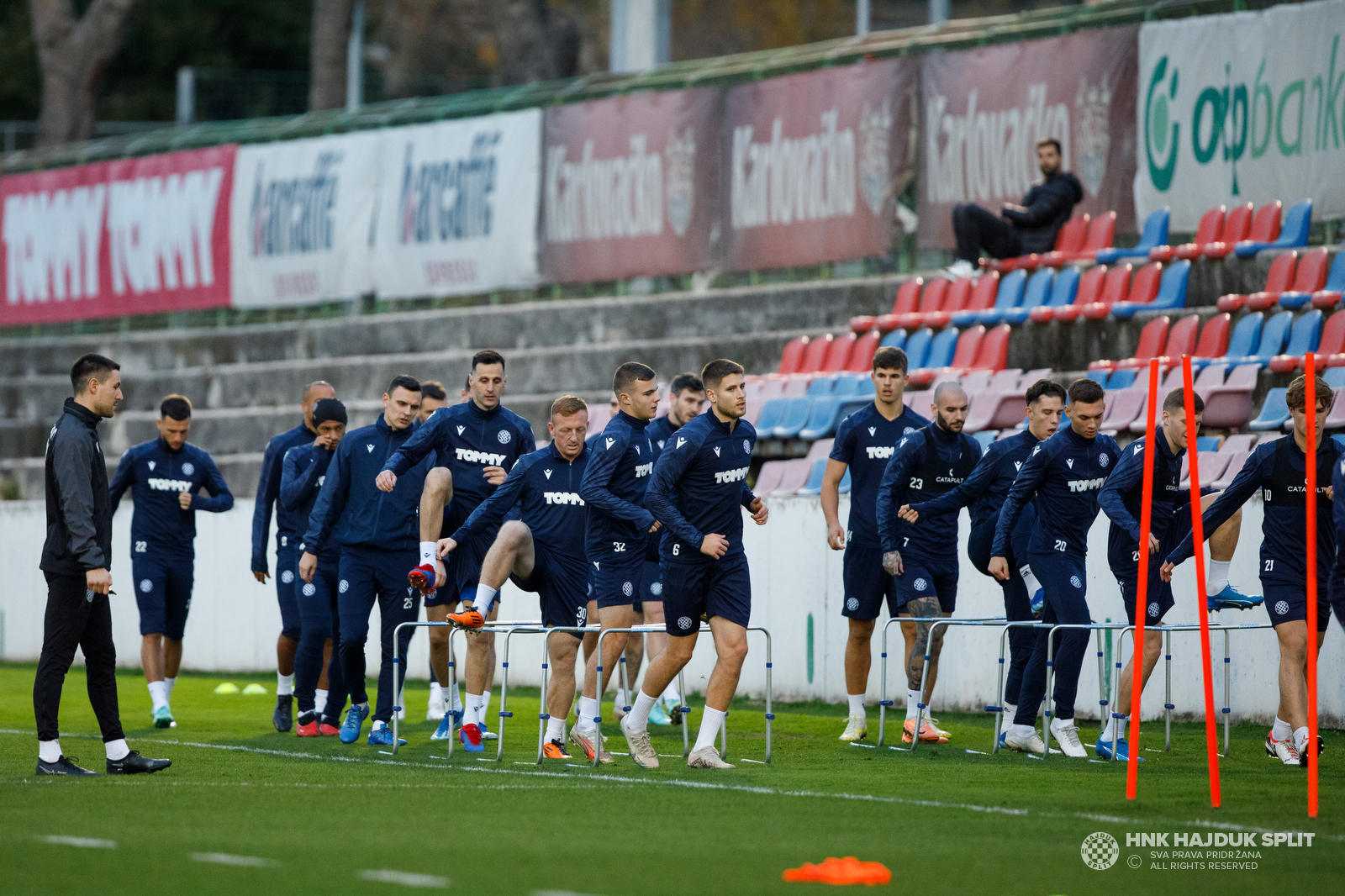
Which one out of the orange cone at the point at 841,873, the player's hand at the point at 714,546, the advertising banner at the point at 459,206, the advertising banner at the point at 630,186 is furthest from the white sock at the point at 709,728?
the advertising banner at the point at 459,206

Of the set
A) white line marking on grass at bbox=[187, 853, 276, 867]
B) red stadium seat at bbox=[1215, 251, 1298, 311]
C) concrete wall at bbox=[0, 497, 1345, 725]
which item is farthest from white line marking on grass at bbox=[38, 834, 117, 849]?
red stadium seat at bbox=[1215, 251, 1298, 311]

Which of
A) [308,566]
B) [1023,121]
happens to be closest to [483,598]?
[308,566]

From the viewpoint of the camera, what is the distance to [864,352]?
Result: 68.5 ft

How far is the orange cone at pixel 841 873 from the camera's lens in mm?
7215

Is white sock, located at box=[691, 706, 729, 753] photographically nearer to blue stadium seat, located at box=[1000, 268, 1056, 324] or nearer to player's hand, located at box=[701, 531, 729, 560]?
player's hand, located at box=[701, 531, 729, 560]

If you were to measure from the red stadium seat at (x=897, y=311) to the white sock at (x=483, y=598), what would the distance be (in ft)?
33.5

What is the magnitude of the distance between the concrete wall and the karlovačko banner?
6335mm

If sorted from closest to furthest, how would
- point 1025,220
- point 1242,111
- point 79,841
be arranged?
point 79,841 → point 1242,111 → point 1025,220

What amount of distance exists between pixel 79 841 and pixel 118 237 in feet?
81.5

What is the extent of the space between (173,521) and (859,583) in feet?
17.5

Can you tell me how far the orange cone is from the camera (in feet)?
23.7

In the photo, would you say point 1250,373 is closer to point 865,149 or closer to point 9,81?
point 865,149

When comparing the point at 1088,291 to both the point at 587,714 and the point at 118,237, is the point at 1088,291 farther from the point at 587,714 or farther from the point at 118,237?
the point at 118,237

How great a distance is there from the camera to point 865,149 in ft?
74.6
